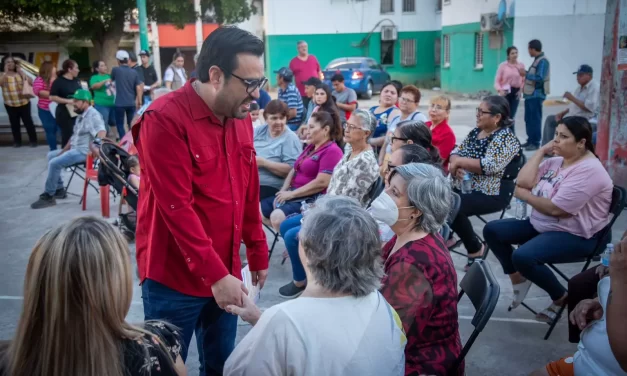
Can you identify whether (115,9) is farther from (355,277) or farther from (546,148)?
(355,277)

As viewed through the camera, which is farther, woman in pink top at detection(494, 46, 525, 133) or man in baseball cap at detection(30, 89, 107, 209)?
woman in pink top at detection(494, 46, 525, 133)

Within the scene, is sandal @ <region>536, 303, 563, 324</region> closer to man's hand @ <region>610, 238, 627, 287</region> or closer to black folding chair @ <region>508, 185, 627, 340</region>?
black folding chair @ <region>508, 185, 627, 340</region>

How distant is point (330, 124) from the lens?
16.9ft

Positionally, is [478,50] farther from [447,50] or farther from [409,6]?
[409,6]

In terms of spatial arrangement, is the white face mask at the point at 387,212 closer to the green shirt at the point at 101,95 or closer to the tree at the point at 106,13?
the green shirt at the point at 101,95

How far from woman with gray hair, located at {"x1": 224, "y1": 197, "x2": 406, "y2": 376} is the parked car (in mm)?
20012

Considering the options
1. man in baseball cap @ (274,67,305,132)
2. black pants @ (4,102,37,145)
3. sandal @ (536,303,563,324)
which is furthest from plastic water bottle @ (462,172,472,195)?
black pants @ (4,102,37,145)

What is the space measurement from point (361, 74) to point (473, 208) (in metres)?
18.2

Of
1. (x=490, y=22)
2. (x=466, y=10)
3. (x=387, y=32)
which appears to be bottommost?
(x=490, y=22)

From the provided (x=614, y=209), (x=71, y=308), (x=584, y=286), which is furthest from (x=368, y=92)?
(x=71, y=308)

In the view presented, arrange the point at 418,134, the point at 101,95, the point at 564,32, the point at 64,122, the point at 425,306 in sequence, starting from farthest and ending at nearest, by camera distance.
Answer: the point at 564,32 → the point at 101,95 → the point at 64,122 → the point at 418,134 → the point at 425,306

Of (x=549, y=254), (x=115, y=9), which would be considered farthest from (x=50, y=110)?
(x=549, y=254)

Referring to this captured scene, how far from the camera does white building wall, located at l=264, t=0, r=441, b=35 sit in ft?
93.9

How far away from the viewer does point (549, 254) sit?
3932mm
